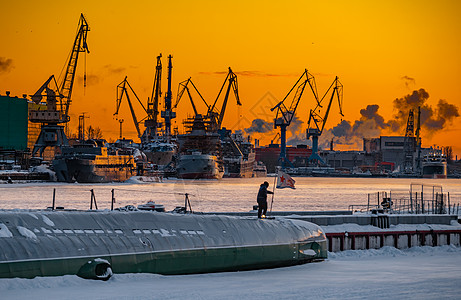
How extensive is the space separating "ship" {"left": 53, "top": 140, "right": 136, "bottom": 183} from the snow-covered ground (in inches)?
4563

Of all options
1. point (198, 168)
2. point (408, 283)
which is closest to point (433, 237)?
point (408, 283)

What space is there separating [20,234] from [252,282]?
6943 millimetres

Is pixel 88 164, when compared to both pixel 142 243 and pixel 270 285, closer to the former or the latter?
pixel 142 243

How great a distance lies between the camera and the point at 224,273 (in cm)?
2436

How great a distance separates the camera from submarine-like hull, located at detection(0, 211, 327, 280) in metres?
20.2

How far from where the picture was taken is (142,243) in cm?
2253

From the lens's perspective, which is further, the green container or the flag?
the green container

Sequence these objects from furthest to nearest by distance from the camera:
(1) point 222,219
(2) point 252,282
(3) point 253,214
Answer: (3) point 253,214, (1) point 222,219, (2) point 252,282

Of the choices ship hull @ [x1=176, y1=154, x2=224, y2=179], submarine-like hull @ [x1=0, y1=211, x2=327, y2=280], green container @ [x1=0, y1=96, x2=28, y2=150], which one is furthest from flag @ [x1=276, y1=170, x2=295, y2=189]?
green container @ [x1=0, y1=96, x2=28, y2=150]

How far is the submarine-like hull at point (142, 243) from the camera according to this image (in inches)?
796

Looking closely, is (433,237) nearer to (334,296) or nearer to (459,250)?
(459,250)

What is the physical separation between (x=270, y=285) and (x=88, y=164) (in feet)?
396

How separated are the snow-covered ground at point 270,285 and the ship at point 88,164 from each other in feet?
380

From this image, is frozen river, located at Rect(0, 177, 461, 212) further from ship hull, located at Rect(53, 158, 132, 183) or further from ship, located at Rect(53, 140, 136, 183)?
ship, located at Rect(53, 140, 136, 183)
